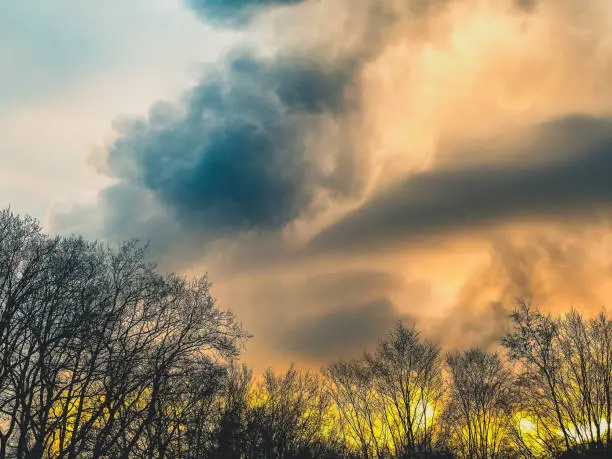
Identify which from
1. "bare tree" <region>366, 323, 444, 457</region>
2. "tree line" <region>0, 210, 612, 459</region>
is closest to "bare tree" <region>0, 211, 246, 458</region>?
"tree line" <region>0, 210, 612, 459</region>

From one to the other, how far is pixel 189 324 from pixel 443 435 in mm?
45490

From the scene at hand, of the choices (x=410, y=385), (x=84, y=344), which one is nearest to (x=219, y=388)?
(x=84, y=344)

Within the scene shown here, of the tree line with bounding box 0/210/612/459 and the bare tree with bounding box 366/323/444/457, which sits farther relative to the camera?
the bare tree with bounding box 366/323/444/457

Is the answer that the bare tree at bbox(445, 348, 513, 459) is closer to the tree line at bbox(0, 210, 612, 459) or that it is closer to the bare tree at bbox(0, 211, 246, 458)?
the tree line at bbox(0, 210, 612, 459)

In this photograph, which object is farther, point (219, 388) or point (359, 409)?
point (359, 409)

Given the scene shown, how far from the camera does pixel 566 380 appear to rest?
5038cm

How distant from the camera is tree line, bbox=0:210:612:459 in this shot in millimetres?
30062

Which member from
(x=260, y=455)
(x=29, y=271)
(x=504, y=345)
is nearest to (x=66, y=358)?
(x=29, y=271)

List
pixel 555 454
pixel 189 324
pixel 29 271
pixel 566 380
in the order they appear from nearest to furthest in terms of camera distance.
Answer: pixel 29 271
pixel 189 324
pixel 555 454
pixel 566 380

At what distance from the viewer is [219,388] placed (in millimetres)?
37594

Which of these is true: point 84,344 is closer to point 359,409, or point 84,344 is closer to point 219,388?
point 219,388

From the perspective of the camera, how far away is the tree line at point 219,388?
30.1m

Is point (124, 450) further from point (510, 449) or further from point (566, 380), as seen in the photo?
point (510, 449)

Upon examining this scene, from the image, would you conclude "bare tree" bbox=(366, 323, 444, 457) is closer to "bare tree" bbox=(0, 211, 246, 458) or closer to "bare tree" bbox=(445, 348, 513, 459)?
"bare tree" bbox=(445, 348, 513, 459)
